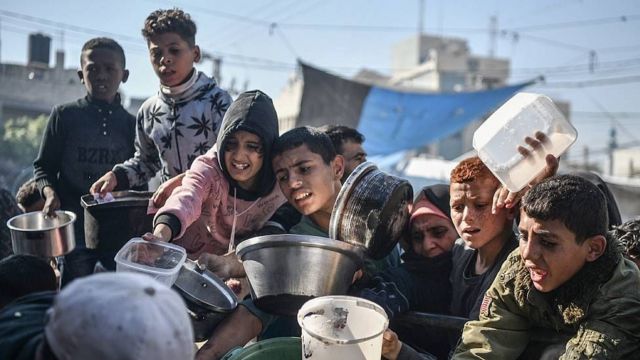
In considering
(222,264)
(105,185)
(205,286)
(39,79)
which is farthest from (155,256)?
(39,79)

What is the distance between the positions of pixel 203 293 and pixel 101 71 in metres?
2.40

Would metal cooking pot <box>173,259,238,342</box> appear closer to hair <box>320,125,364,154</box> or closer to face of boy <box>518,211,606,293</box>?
face of boy <box>518,211,606,293</box>

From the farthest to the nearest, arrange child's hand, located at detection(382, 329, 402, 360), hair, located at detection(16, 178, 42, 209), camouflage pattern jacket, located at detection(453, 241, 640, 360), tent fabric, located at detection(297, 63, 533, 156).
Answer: tent fabric, located at detection(297, 63, 533, 156) → hair, located at detection(16, 178, 42, 209) → child's hand, located at detection(382, 329, 402, 360) → camouflage pattern jacket, located at detection(453, 241, 640, 360)

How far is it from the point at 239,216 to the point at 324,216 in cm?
48

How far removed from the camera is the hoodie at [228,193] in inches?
125

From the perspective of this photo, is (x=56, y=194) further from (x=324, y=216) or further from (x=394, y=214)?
(x=394, y=214)

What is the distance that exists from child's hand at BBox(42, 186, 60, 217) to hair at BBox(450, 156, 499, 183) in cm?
275

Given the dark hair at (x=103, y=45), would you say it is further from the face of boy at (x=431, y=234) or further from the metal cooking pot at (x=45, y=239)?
the face of boy at (x=431, y=234)

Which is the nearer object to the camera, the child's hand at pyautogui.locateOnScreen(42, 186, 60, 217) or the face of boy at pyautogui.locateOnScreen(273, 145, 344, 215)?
the face of boy at pyautogui.locateOnScreen(273, 145, 344, 215)

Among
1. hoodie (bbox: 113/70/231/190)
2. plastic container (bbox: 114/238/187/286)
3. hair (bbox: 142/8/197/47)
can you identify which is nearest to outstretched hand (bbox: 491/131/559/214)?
plastic container (bbox: 114/238/187/286)

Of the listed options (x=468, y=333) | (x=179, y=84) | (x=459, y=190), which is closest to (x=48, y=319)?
(x=468, y=333)

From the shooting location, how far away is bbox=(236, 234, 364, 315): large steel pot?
2.58 meters

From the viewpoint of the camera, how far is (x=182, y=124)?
3.90 metres

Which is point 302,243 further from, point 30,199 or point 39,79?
point 39,79
